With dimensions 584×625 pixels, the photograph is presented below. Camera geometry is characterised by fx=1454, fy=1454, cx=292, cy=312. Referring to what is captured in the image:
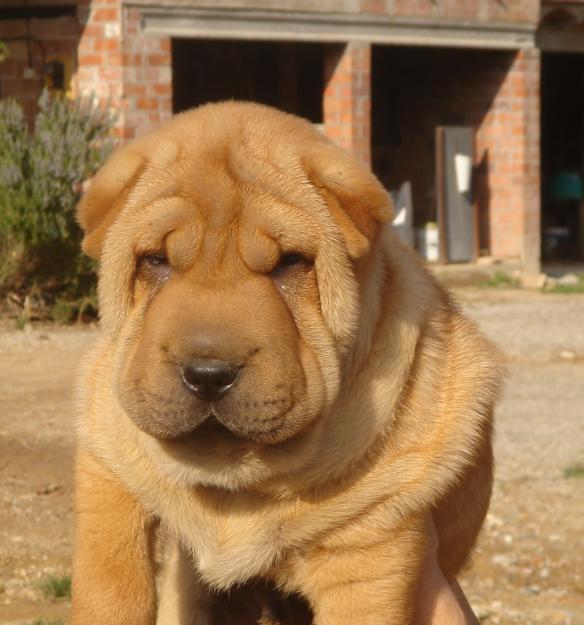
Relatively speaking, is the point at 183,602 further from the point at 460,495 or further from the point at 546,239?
the point at 546,239

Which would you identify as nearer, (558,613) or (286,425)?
(286,425)

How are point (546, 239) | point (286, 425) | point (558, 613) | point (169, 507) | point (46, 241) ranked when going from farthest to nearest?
point (546, 239), point (46, 241), point (558, 613), point (169, 507), point (286, 425)

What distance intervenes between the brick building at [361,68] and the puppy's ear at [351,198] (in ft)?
32.7

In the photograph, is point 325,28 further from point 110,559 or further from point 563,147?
point 110,559

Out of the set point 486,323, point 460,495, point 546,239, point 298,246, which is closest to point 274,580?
point 460,495

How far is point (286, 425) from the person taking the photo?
9.91 feet

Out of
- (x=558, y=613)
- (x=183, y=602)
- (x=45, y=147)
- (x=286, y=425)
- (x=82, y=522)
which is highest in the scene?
(x=45, y=147)

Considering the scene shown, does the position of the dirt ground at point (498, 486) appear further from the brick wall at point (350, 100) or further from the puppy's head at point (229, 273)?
the brick wall at point (350, 100)

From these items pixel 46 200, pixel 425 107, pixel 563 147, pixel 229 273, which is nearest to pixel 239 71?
pixel 425 107

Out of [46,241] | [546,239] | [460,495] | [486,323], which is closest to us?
[460,495]

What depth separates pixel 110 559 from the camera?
3.41 metres

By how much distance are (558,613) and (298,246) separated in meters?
2.87

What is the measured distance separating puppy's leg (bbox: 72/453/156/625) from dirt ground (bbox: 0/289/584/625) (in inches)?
65.2

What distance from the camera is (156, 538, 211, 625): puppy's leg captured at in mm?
3922
